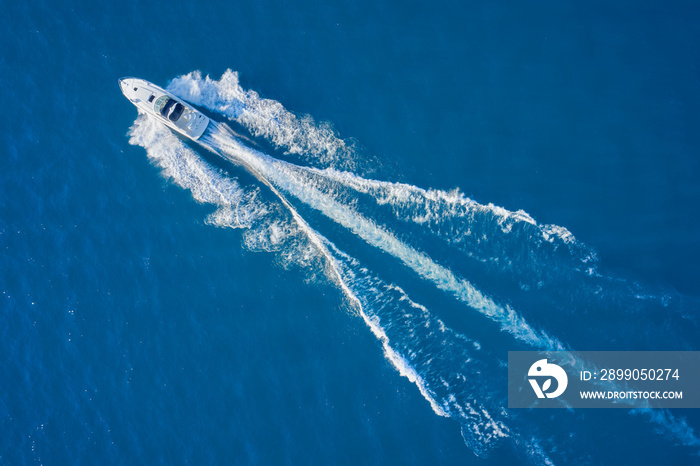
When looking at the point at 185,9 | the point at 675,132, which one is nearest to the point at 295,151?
the point at 185,9

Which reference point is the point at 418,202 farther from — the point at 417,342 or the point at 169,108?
the point at 169,108

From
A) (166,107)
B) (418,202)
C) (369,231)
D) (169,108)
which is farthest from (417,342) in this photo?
(166,107)

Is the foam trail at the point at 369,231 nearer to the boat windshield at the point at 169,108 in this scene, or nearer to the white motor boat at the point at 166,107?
the white motor boat at the point at 166,107

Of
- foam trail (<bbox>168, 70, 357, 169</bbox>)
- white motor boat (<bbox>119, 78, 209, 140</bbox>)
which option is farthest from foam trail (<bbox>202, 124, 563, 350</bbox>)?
foam trail (<bbox>168, 70, 357, 169</bbox>)

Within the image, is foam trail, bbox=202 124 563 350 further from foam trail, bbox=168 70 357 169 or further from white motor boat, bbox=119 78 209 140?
foam trail, bbox=168 70 357 169

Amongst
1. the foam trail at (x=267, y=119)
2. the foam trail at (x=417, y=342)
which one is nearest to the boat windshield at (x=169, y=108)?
the foam trail at (x=267, y=119)
